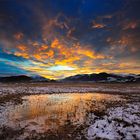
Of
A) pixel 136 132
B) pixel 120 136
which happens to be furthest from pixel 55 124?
pixel 136 132

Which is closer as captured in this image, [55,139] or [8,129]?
[55,139]

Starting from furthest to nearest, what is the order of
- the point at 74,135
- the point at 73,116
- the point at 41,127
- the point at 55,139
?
1. the point at 73,116
2. the point at 41,127
3. the point at 74,135
4. the point at 55,139

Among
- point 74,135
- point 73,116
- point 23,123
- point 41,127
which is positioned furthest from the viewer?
point 73,116

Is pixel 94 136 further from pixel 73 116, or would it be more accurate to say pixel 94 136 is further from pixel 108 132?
pixel 73 116

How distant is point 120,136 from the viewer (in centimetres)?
810

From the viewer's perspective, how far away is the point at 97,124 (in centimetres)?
991

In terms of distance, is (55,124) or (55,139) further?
(55,124)

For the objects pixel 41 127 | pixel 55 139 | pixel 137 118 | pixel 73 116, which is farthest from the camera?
pixel 73 116

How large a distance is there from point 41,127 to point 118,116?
6137mm

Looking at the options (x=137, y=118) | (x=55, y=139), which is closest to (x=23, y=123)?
(x=55, y=139)

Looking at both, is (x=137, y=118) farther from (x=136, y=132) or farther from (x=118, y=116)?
(x=136, y=132)

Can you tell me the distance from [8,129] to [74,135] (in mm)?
3853

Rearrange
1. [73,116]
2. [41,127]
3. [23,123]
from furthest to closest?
[73,116], [23,123], [41,127]

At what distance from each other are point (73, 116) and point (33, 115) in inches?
126
